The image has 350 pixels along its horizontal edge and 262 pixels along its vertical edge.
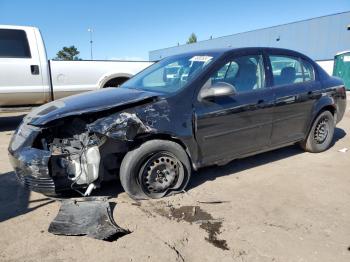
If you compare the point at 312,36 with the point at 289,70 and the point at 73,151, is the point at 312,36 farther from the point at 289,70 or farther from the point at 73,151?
the point at 73,151

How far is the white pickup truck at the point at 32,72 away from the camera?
7.10 m

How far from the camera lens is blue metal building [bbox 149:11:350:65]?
2788 cm

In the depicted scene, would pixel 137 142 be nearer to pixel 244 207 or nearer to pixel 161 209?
pixel 161 209

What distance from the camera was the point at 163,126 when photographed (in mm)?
3686

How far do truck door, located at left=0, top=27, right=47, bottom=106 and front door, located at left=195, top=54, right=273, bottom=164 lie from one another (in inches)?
187

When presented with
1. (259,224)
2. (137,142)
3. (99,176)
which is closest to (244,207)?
(259,224)

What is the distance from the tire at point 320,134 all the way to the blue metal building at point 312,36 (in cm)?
2160

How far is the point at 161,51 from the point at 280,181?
179 feet

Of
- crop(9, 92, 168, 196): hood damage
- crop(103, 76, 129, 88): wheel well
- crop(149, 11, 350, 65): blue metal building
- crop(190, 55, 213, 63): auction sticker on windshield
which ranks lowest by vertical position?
crop(9, 92, 168, 196): hood damage

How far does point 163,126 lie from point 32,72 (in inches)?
189

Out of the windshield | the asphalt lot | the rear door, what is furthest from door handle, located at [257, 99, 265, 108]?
the asphalt lot

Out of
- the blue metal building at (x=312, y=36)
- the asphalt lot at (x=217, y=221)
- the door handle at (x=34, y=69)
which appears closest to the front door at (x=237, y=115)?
the asphalt lot at (x=217, y=221)

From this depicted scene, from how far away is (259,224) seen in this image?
3303 mm

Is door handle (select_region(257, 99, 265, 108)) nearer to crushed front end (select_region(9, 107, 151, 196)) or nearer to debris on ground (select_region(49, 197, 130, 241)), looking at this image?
crushed front end (select_region(9, 107, 151, 196))
